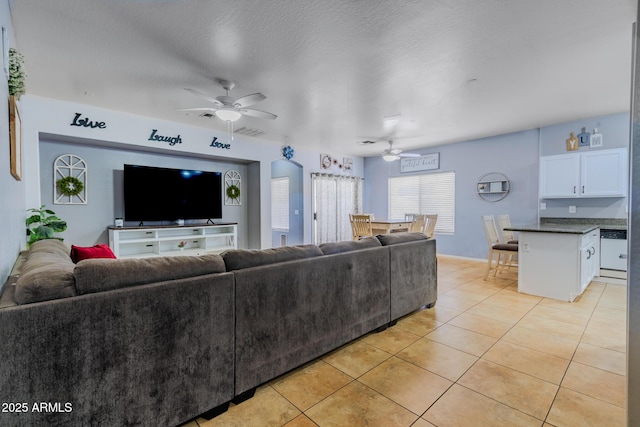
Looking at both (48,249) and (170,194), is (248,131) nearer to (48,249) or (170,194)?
(170,194)

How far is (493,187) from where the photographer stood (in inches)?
234

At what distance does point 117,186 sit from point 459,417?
5.41 meters

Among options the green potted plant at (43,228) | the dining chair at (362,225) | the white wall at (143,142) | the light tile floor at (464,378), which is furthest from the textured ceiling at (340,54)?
the light tile floor at (464,378)

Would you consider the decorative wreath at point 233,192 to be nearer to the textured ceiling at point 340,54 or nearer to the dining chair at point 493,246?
the textured ceiling at point 340,54

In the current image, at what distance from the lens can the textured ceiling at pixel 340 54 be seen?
7.10ft

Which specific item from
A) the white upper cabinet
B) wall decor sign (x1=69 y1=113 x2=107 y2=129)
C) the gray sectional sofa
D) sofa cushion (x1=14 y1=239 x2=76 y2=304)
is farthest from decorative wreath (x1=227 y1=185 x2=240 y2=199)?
the white upper cabinet

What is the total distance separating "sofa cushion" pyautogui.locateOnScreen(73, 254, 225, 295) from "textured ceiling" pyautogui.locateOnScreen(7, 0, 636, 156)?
1847mm

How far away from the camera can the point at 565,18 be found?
7.37 feet

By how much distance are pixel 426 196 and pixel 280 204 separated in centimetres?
384

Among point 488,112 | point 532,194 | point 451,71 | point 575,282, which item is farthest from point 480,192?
point 451,71

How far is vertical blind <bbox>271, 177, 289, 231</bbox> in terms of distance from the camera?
25.7 feet

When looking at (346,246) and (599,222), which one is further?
(599,222)

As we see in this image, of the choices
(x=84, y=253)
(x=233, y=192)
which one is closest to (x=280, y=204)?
(x=233, y=192)

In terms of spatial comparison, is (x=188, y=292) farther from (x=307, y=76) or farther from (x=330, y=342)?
(x=307, y=76)
